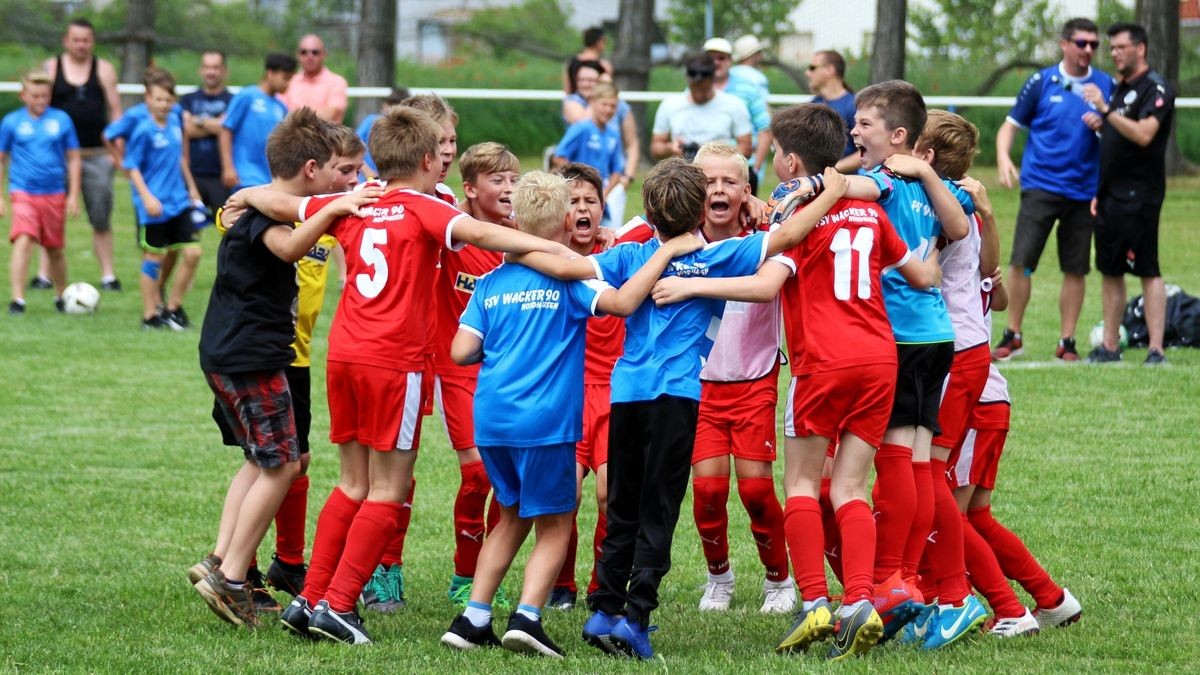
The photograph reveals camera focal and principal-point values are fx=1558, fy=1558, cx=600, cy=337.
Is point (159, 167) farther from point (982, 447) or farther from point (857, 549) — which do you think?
point (857, 549)

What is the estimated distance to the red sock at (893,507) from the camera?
206 inches

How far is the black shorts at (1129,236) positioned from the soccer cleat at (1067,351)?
0.68 metres

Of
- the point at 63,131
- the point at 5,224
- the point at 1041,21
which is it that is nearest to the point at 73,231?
the point at 5,224

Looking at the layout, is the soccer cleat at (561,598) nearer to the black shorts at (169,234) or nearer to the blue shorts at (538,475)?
the blue shorts at (538,475)

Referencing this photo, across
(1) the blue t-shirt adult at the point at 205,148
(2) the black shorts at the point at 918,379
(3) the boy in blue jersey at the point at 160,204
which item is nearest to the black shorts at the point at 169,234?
(3) the boy in blue jersey at the point at 160,204

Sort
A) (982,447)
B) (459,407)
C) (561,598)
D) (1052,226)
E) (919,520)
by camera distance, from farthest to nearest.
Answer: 1. (1052,226)
2. (561,598)
3. (459,407)
4. (982,447)
5. (919,520)

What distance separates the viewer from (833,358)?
511cm

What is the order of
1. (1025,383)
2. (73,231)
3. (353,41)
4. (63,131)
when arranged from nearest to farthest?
(1025,383)
(63,131)
(73,231)
(353,41)

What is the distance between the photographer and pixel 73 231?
65.5 feet

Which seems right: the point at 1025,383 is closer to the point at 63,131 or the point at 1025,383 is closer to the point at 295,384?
the point at 295,384

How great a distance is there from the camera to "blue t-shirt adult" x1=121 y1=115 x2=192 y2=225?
1297 centimetres

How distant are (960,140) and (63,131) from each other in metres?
10.3

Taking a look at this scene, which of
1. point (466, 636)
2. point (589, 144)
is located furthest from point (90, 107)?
point (466, 636)

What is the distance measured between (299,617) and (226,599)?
1.23 ft
